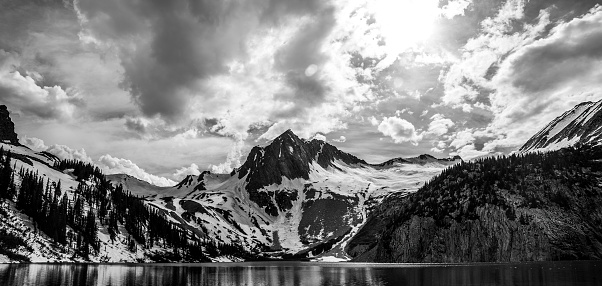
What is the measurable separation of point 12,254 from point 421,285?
616ft

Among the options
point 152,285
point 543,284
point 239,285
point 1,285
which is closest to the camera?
point 1,285

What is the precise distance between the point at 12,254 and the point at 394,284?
18253 cm

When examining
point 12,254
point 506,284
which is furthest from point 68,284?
point 12,254

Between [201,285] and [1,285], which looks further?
[201,285]

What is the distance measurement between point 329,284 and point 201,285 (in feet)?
88.8

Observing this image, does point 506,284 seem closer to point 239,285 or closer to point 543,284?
point 543,284

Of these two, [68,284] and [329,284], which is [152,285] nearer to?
[68,284]

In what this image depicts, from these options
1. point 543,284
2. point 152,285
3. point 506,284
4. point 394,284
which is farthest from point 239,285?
point 543,284

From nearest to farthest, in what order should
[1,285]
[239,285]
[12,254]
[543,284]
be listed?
[1,285] → [543,284] → [239,285] → [12,254]

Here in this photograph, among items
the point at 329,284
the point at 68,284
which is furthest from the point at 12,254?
the point at 329,284

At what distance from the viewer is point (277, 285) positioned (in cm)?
Result: 9012

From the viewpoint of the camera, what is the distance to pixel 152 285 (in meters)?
84.2

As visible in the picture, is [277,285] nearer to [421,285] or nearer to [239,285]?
[239,285]

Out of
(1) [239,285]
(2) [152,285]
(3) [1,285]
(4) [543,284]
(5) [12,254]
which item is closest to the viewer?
(3) [1,285]
